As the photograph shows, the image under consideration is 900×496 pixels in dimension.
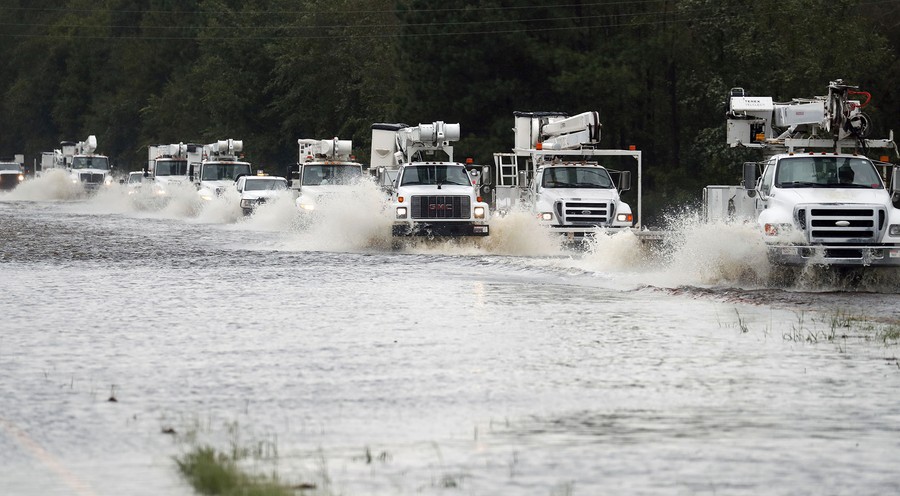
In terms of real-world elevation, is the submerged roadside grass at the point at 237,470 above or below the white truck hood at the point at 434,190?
below

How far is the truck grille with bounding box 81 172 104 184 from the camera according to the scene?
76.9 m

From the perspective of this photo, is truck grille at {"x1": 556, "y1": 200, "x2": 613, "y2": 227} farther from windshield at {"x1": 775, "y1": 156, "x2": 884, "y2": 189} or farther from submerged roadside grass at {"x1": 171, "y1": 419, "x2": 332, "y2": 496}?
submerged roadside grass at {"x1": 171, "y1": 419, "x2": 332, "y2": 496}

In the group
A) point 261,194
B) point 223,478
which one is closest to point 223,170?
point 261,194

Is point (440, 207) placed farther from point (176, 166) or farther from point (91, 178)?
point (91, 178)

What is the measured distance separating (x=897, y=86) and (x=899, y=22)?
4.37m

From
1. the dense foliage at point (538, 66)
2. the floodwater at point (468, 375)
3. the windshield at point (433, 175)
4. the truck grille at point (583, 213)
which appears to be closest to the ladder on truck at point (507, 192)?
the windshield at point (433, 175)

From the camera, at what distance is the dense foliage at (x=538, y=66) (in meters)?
50.2

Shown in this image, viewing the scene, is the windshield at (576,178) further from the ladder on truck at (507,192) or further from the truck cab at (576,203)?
the ladder on truck at (507,192)

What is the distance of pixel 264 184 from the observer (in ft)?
165

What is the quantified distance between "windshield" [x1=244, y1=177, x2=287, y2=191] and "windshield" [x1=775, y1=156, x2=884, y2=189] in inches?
1128

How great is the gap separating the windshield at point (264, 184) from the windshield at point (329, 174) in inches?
322

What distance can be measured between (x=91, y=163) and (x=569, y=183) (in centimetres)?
4931

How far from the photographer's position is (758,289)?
72.7ft

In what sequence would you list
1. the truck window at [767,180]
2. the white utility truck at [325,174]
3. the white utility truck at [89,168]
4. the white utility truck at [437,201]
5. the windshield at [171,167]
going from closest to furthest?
the truck window at [767,180] < the white utility truck at [437,201] < the white utility truck at [325,174] < the windshield at [171,167] < the white utility truck at [89,168]
